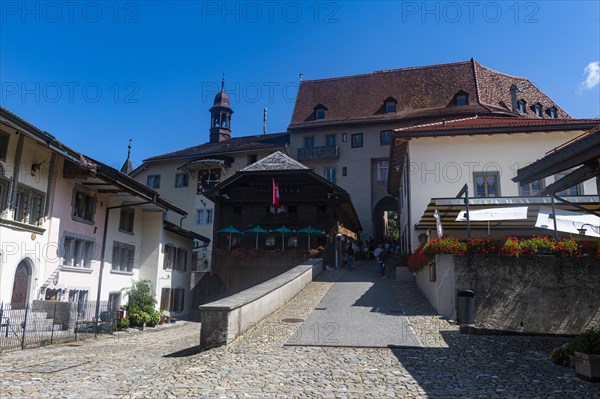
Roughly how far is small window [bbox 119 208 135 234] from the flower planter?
762 inches

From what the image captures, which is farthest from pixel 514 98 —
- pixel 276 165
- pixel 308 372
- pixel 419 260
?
pixel 308 372

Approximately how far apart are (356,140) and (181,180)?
1744 cm

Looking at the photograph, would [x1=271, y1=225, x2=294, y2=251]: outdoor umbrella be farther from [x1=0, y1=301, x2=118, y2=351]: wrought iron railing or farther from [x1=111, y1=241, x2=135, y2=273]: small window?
[x1=0, y1=301, x2=118, y2=351]: wrought iron railing

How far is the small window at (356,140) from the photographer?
44.4 m

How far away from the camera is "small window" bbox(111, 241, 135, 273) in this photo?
21.5m

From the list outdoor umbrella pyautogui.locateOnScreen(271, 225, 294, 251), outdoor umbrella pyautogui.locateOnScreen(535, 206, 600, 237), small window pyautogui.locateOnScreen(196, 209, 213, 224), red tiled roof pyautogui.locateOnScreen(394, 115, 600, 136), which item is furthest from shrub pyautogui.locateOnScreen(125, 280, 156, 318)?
small window pyautogui.locateOnScreen(196, 209, 213, 224)

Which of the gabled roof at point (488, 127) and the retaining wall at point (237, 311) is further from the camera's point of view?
the gabled roof at point (488, 127)

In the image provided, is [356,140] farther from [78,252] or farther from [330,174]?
[78,252]

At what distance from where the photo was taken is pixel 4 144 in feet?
48.9

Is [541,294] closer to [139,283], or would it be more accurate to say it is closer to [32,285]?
[32,285]

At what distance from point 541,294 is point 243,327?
7.58 meters

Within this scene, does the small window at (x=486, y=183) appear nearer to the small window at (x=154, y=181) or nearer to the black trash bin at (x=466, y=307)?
the black trash bin at (x=466, y=307)

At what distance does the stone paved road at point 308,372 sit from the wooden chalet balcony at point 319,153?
33.6 metres

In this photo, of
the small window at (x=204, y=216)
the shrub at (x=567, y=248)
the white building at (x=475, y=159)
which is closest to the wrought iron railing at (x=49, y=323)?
the white building at (x=475, y=159)
